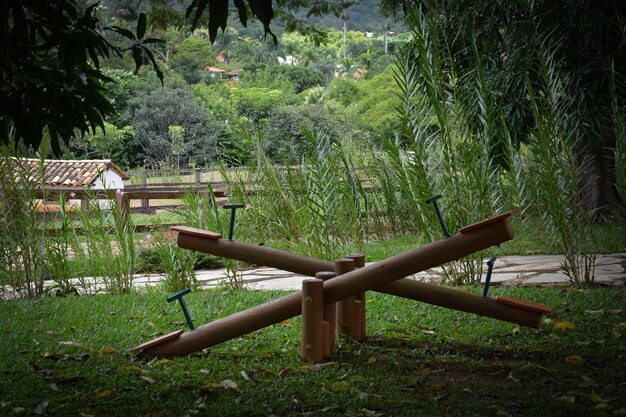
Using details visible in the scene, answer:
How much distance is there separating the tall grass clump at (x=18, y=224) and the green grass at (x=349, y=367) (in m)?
0.86

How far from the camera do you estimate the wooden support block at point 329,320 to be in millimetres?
3438

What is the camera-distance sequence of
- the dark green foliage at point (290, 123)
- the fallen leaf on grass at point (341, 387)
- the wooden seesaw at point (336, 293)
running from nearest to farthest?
the fallen leaf on grass at point (341, 387) → the wooden seesaw at point (336, 293) → the dark green foliage at point (290, 123)

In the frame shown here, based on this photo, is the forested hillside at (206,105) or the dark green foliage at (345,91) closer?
the forested hillside at (206,105)

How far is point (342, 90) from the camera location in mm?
34375

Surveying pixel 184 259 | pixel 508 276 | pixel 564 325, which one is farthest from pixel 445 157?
pixel 184 259

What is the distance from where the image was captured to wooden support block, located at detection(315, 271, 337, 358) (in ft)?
11.3

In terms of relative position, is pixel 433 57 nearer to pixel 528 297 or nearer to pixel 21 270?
pixel 528 297

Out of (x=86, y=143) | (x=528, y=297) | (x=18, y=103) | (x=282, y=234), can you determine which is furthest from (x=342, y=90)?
(x=18, y=103)

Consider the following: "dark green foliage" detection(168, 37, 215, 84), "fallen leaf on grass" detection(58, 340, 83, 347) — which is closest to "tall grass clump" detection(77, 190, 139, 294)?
"fallen leaf on grass" detection(58, 340, 83, 347)

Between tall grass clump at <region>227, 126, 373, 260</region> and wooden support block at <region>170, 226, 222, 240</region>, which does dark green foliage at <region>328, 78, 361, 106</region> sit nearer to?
tall grass clump at <region>227, 126, 373, 260</region>

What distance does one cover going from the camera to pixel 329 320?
3.50 metres

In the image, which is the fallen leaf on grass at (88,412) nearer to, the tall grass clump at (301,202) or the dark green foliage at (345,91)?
the tall grass clump at (301,202)

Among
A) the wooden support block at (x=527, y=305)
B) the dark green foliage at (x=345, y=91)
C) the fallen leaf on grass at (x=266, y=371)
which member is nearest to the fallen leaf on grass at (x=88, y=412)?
the fallen leaf on grass at (x=266, y=371)

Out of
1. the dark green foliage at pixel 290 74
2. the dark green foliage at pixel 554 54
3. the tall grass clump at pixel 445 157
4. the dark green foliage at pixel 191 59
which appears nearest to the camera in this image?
the tall grass clump at pixel 445 157
